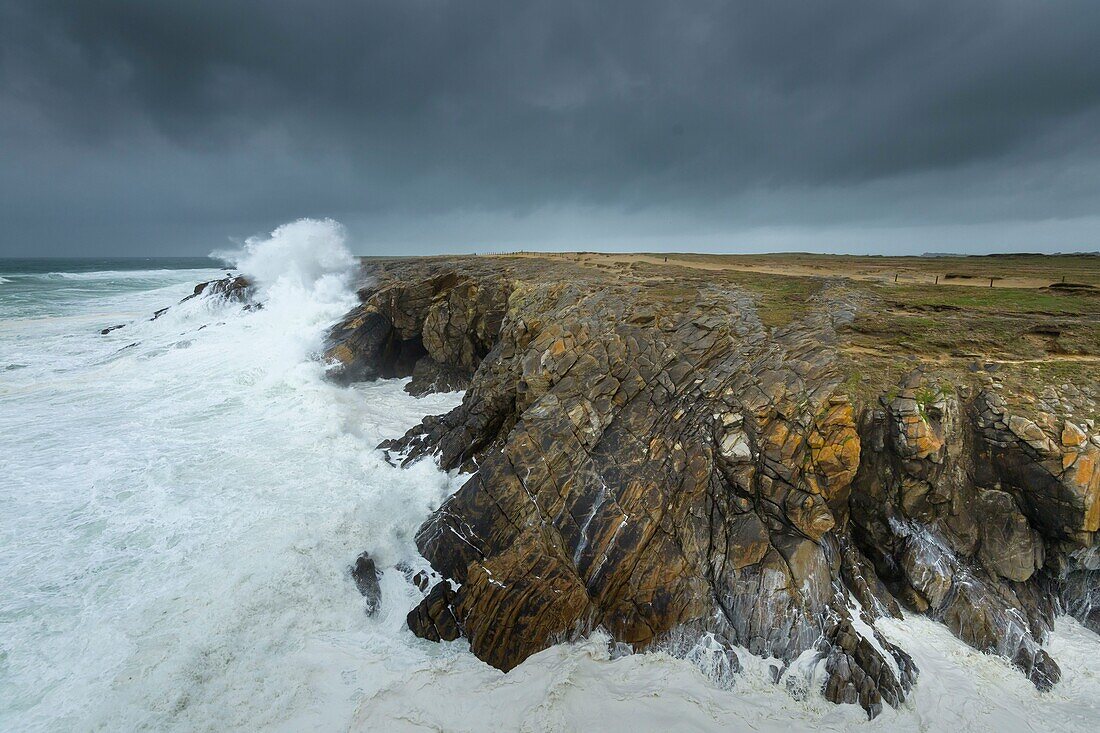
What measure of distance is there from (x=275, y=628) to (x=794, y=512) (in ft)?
46.4

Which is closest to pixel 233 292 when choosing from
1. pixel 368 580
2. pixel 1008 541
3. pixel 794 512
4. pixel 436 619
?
pixel 368 580

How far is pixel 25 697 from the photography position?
9398 millimetres

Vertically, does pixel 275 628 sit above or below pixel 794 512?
below

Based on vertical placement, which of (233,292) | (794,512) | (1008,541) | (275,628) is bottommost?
(275,628)

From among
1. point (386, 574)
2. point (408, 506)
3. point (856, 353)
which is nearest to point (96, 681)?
point (386, 574)

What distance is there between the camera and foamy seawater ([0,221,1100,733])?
9320 mm

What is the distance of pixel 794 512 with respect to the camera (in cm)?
1118

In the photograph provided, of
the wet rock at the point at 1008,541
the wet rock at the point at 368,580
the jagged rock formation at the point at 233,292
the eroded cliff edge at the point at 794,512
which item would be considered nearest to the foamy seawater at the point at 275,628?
the wet rock at the point at 368,580

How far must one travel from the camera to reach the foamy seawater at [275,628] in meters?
9.32

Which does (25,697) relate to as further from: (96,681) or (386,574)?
(386,574)

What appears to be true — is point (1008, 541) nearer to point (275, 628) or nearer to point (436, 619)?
point (436, 619)

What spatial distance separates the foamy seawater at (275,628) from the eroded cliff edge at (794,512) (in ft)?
2.22

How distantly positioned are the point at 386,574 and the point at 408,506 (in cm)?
278

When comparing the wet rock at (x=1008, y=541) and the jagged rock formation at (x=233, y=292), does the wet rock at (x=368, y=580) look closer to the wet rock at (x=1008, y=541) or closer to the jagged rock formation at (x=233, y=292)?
the wet rock at (x=1008, y=541)
